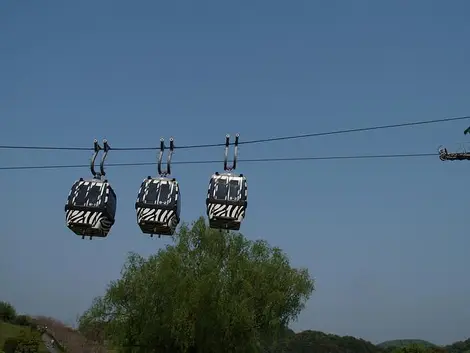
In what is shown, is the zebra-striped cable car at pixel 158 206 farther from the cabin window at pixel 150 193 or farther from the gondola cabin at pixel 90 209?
the gondola cabin at pixel 90 209

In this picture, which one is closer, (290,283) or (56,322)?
Result: (290,283)

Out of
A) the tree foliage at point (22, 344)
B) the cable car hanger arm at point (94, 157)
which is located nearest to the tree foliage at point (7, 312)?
the tree foliage at point (22, 344)

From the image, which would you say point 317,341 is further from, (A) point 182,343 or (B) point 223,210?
(B) point 223,210

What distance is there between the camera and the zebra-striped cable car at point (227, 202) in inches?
588

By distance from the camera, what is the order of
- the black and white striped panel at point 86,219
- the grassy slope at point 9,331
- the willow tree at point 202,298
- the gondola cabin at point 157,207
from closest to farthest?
the gondola cabin at point 157,207
the black and white striped panel at point 86,219
the willow tree at point 202,298
the grassy slope at point 9,331

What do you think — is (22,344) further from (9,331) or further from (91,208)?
(91,208)

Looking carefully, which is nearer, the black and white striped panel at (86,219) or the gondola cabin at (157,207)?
the gondola cabin at (157,207)

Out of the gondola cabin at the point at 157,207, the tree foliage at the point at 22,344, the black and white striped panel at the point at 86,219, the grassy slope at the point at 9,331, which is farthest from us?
the grassy slope at the point at 9,331

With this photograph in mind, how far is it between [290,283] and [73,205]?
2944 centimetres

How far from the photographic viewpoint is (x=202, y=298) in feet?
124

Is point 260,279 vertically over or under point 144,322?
over

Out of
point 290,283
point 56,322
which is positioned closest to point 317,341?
point 56,322

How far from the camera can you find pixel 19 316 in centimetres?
9656

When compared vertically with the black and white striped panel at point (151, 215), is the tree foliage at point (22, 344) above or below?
below
